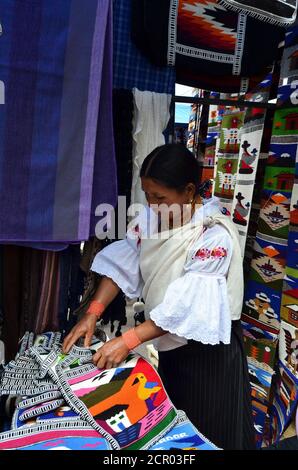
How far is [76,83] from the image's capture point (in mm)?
1079

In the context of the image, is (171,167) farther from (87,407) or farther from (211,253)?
(87,407)

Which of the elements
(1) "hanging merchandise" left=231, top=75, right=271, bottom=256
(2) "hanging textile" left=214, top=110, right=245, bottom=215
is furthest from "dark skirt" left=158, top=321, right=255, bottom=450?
(2) "hanging textile" left=214, top=110, right=245, bottom=215

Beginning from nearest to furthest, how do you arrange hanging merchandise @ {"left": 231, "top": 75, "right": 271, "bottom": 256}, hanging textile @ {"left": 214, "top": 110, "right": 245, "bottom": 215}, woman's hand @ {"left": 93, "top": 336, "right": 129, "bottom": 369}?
woman's hand @ {"left": 93, "top": 336, "right": 129, "bottom": 369}
hanging merchandise @ {"left": 231, "top": 75, "right": 271, "bottom": 256}
hanging textile @ {"left": 214, "top": 110, "right": 245, "bottom": 215}

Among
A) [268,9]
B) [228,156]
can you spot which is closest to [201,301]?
[268,9]

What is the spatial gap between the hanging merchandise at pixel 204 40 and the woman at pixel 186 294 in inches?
16.0

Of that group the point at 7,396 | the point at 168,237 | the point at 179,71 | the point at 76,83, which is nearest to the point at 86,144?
the point at 76,83

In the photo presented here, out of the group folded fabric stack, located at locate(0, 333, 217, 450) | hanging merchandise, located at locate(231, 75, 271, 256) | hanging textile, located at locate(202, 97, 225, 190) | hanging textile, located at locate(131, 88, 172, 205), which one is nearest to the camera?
folded fabric stack, located at locate(0, 333, 217, 450)

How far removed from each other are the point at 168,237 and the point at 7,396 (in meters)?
0.63

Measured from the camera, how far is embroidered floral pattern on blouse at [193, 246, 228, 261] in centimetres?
107

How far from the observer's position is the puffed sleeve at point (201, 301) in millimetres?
1001

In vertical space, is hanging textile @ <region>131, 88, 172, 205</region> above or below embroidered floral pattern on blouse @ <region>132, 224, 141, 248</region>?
above

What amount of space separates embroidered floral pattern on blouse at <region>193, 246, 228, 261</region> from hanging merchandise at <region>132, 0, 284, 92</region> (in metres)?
0.70

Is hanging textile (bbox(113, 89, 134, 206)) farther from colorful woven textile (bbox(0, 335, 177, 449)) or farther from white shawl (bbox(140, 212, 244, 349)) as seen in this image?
colorful woven textile (bbox(0, 335, 177, 449))

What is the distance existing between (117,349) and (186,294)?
0.79 feet
